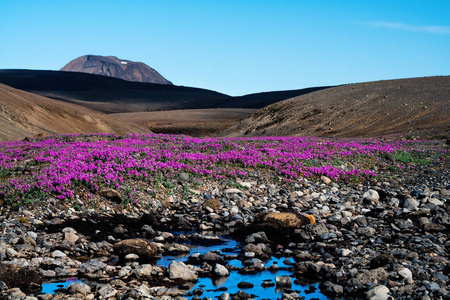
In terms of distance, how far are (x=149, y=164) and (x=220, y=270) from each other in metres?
8.33

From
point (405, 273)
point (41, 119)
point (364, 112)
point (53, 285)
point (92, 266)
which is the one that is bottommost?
point (53, 285)

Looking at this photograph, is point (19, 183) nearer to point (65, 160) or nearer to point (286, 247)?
point (65, 160)

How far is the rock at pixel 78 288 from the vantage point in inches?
288

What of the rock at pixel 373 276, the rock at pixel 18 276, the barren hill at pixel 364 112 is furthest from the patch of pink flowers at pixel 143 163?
the barren hill at pixel 364 112

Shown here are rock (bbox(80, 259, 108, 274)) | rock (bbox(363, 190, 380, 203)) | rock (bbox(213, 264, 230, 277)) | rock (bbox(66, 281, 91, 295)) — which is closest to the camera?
rock (bbox(66, 281, 91, 295))

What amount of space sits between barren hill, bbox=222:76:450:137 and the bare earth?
9.43m

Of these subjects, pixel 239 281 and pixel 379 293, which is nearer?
pixel 379 293

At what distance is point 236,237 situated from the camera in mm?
11375

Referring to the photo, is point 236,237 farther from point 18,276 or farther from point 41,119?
point 41,119

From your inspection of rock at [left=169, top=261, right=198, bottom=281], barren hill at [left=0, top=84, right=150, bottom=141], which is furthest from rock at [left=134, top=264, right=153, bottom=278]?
barren hill at [left=0, top=84, right=150, bottom=141]

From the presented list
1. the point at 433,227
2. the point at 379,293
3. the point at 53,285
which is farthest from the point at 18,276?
the point at 433,227

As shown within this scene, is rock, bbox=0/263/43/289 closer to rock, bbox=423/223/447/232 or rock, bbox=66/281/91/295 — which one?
rock, bbox=66/281/91/295

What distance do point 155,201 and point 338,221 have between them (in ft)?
17.7

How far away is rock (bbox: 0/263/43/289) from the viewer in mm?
7539
